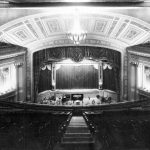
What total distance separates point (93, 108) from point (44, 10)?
5.42m

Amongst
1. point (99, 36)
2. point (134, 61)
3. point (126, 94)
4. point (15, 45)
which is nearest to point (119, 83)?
point (126, 94)

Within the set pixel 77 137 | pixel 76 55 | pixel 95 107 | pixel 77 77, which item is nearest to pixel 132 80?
pixel 76 55

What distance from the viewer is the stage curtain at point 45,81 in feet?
47.4

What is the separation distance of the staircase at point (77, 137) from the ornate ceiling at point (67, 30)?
6.23m

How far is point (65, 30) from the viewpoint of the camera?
1152 centimetres

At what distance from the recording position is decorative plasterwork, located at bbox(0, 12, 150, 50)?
33.6ft

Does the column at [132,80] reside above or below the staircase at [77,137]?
above

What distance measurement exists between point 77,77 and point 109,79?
6.93 ft

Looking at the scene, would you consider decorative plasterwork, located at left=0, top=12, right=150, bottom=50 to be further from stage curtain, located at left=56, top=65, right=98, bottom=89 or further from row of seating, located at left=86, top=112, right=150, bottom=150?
row of seating, located at left=86, top=112, right=150, bottom=150

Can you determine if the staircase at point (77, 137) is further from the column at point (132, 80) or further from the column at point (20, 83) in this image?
the column at point (132, 80)

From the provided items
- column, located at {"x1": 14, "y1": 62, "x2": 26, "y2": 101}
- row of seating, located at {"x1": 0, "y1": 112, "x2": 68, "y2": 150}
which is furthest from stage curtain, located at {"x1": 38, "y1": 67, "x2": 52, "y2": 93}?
row of seating, located at {"x1": 0, "y1": 112, "x2": 68, "y2": 150}

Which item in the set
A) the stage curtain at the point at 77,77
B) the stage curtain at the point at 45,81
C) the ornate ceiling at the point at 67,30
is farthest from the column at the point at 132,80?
the stage curtain at the point at 45,81

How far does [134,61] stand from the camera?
38.8ft

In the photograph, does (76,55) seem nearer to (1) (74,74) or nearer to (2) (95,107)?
(1) (74,74)
